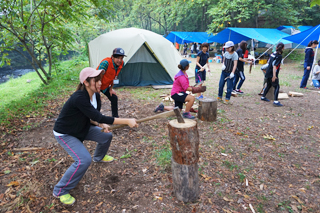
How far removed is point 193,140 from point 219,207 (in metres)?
0.94

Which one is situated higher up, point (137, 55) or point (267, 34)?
point (267, 34)

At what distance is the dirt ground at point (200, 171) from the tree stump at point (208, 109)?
0.19m

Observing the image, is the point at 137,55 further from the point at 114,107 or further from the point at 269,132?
the point at 269,132

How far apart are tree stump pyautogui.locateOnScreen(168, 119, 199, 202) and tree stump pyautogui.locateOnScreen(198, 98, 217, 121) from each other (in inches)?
96.9

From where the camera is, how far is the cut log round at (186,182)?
2.43 metres

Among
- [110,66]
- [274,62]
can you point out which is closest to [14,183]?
[110,66]

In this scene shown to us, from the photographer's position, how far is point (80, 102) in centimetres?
233

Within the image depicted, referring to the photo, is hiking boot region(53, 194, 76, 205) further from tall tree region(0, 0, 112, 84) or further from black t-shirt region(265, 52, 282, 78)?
black t-shirt region(265, 52, 282, 78)

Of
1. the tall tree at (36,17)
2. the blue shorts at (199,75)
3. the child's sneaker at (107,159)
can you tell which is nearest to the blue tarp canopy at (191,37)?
the tall tree at (36,17)

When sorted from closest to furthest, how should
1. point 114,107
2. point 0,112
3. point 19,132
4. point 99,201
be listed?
point 99,201, point 19,132, point 114,107, point 0,112

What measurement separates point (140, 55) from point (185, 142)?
7064 mm

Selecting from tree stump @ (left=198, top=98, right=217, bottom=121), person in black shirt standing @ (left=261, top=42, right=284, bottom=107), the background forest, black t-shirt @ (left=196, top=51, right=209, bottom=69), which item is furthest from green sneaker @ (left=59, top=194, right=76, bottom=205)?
person in black shirt standing @ (left=261, top=42, right=284, bottom=107)

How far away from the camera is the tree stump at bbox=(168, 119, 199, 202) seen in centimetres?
234

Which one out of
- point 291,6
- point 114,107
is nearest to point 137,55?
point 114,107
